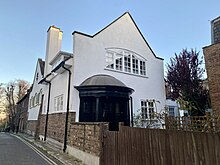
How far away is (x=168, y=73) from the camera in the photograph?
582 inches

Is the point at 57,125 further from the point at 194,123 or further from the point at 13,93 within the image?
the point at 13,93

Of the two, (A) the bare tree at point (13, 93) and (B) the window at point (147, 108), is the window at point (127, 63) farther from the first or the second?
(A) the bare tree at point (13, 93)

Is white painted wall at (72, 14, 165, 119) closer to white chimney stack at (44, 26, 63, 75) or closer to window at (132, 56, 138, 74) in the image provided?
window at (132, 56, 138, 74)

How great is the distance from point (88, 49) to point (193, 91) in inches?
317

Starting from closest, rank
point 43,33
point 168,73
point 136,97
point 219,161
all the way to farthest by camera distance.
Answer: point 219,161 → point 136,97 → point 168,73 → point 43,33

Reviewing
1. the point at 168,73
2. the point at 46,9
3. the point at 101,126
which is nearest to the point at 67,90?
the point at 101,126

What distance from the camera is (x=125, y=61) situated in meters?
14.1

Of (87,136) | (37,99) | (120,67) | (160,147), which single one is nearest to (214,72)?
(160,147)

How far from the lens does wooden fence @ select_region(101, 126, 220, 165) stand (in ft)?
9.24

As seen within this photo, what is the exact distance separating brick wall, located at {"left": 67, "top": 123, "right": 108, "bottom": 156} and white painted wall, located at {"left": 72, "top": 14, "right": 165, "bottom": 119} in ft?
6.18

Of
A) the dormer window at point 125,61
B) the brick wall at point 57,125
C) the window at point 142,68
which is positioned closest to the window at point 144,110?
the dormer window at point 125,61

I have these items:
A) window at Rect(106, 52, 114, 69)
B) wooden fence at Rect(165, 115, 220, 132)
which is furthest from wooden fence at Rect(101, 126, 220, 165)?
window at Rect(106, 52, 114, 69)

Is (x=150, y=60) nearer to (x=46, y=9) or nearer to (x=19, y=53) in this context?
(x=46, y=9)

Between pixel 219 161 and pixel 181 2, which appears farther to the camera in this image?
pixel 181 2
